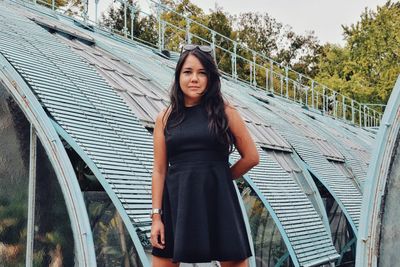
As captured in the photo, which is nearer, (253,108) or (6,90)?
(6,90)

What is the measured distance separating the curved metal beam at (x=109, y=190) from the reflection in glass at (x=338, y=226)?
733 cm

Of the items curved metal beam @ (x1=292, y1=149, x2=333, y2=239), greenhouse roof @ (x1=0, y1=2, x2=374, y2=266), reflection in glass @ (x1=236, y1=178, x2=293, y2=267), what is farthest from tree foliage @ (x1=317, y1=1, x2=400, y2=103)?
reflection in glass @ (x1=236, y1=178, x2=293, y2=267)

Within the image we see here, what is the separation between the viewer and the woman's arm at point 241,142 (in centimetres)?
327

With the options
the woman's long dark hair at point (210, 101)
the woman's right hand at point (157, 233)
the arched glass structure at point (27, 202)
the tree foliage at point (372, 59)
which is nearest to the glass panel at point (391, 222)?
the woman's long dark hair at point (210, 101)

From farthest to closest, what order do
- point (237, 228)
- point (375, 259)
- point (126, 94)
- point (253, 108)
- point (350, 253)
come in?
point (350, 253), point (253, 108), point (126, 94), point (375, 259), point (237, 228)

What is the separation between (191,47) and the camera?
3395 millimetres

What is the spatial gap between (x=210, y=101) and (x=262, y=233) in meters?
6.44

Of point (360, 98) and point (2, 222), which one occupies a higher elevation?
point (2, 222)

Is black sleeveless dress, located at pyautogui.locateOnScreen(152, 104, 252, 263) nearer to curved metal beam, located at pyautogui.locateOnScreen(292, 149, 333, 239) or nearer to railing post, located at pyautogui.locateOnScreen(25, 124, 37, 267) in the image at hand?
railing post, located at pyautogui.locateOnScreen(25, 124, 37, 267)

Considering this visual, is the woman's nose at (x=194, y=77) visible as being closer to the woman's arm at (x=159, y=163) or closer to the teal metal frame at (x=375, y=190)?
the woman's arm at (x=159, y=163)

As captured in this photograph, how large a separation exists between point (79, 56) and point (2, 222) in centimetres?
300

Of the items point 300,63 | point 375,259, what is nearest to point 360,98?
point 300,63

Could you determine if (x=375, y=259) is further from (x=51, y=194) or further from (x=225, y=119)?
(x=51, y=194)

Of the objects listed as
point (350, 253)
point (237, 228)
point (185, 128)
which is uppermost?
point (185, 128)
